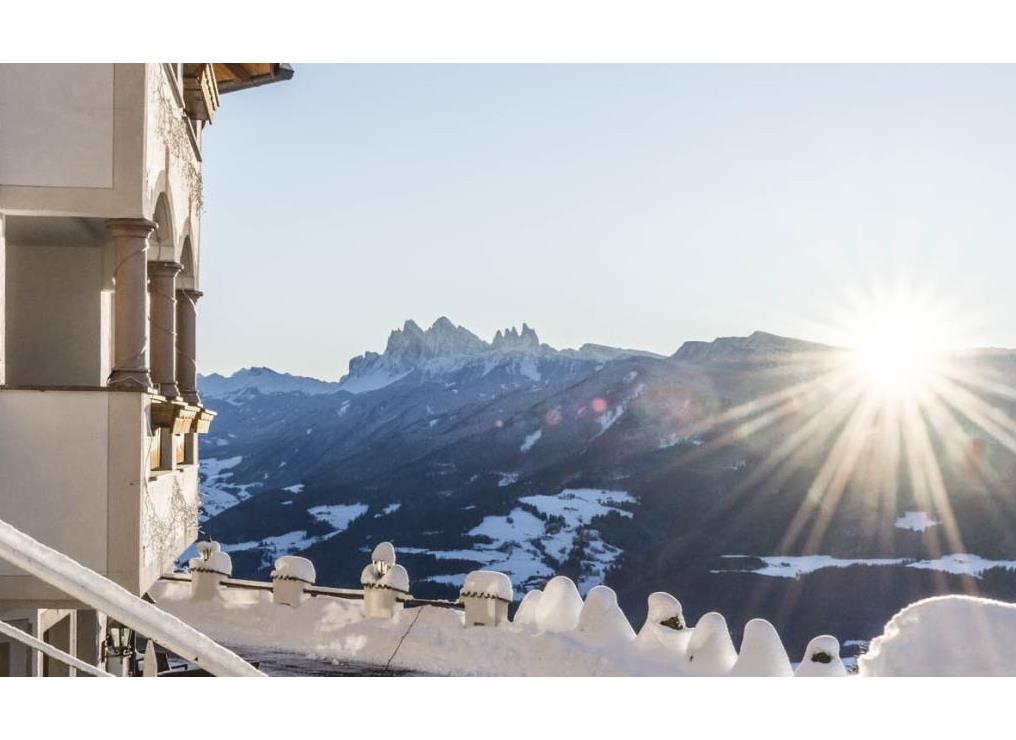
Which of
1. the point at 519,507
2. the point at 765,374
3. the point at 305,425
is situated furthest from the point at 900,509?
the point at 305,425

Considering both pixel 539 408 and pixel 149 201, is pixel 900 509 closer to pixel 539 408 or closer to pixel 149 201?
pixel 539 408

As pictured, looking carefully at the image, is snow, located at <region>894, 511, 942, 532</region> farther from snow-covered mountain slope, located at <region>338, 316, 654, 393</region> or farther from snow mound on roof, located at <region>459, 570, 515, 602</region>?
snow mound on roof, located at <region>459, 570, 515, 602</region>

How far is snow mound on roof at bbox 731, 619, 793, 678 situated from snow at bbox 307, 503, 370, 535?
50.9 m

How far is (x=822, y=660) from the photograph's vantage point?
7379 mm

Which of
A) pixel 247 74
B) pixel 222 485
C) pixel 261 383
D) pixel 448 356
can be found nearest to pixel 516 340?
pixel 448 356

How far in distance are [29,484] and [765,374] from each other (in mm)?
55767

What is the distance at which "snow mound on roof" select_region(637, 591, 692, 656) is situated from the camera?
8781 mm

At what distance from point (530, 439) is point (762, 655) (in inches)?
2195

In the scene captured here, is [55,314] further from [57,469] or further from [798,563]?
[798,563]

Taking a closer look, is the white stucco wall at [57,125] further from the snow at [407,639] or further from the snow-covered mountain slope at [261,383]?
the snow-covered mountain slope at [261,383]

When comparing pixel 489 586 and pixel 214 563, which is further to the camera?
pixel 214 563

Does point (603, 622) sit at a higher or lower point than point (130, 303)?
lower

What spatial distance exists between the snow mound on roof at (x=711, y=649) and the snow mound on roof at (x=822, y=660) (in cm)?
74
